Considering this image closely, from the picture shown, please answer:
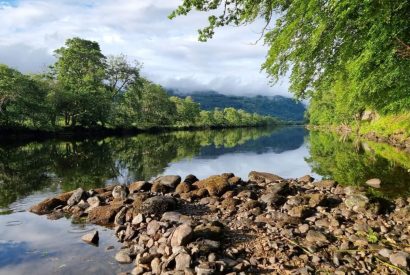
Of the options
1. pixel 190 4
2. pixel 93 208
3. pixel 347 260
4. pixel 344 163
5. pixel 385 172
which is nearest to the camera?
pixel 347 260

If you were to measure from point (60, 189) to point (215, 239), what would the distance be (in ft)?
58.6

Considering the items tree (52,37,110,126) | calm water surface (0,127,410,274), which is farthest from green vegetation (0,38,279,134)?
calm water surface (0,127,410,274)

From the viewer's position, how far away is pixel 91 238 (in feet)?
54.3

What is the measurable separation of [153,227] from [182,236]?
9.34 feet

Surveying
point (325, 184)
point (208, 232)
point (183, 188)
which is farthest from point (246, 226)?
point (325, 184)

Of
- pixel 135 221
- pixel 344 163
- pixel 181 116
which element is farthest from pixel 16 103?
pixel 181 116

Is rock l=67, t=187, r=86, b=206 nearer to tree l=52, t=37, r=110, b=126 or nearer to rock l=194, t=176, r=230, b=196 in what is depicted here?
rock l=194, t=176, r=230, b=196

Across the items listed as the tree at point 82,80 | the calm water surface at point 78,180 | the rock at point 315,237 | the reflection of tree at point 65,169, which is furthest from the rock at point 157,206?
the tree at point 82,80

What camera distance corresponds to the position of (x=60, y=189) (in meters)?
28.6

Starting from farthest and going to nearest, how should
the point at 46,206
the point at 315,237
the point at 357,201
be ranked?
the point at 46,206 < the point at 357,201 < the point at 315,237

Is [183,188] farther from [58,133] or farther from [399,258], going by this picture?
[58,133]

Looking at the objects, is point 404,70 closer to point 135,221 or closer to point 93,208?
point 135,221

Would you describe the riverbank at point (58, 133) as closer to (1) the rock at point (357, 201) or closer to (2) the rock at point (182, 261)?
(1) the rock at point (357, 201)

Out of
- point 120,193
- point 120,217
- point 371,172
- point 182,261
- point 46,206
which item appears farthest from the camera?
point 371,172
